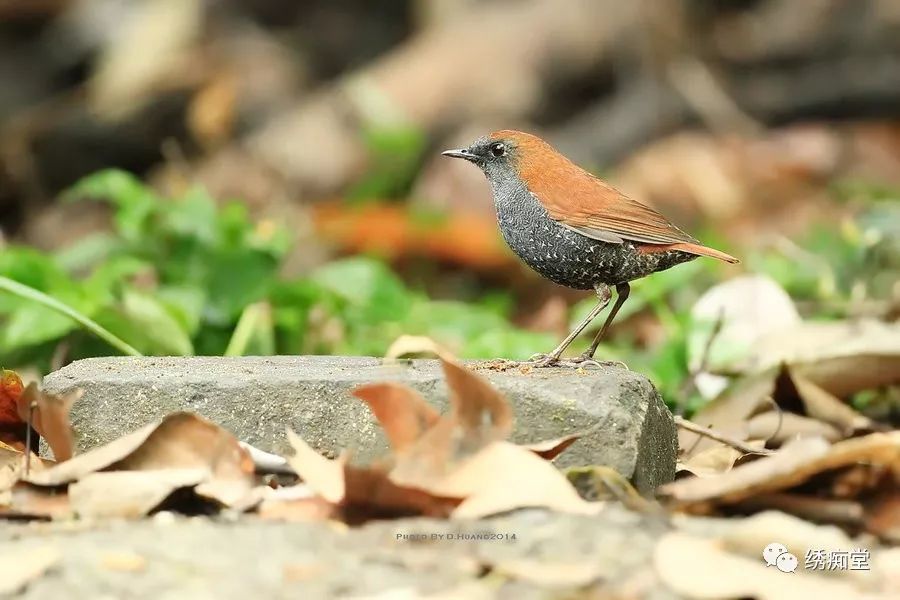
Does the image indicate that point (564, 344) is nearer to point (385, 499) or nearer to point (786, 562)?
point (385, 499)

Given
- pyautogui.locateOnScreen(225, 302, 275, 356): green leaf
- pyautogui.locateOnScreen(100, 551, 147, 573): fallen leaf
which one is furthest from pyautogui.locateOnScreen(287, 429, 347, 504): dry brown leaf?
pyautogui.locateOnScreen(225, 302, 275, 356): green leaf

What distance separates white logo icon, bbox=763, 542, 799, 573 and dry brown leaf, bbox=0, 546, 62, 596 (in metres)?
1.42

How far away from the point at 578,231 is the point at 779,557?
1.76 meters

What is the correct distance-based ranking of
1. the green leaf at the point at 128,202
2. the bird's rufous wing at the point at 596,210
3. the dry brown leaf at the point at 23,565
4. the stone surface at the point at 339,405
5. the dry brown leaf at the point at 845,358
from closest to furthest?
the dry brown leaf at the point at 23,565 → the stone surface at the point at 339,405 → the bird's rufous wing at the point at 596,210 → the dry brown leaf at the point at 845,358 → the green leaf at the point at 128,202

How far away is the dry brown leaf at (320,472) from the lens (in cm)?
291

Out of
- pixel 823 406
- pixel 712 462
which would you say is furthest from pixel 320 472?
pixel 823 406

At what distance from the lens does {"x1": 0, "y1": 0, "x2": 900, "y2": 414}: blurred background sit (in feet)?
31.2

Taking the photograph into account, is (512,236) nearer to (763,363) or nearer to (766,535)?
(763,363)

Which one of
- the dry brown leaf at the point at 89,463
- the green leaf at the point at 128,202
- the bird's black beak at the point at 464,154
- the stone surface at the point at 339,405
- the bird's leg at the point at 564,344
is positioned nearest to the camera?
the dry brown leaf at the point at 89,463

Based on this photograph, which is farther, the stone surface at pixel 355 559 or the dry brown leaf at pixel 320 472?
the dry brown leaf at pixel 320 472

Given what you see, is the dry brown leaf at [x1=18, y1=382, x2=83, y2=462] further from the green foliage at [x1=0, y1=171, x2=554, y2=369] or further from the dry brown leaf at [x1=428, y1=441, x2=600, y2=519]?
the green foliage at [x1=0, y1=171, x2=554, y2=369]

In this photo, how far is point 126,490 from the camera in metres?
2.99

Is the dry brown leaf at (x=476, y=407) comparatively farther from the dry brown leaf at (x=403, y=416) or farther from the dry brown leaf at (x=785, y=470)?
the dry brown leaf at (x=785, y=470)

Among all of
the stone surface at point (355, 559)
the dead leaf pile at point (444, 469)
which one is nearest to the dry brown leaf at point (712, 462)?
the dead leaf pile at point (444, 469)
